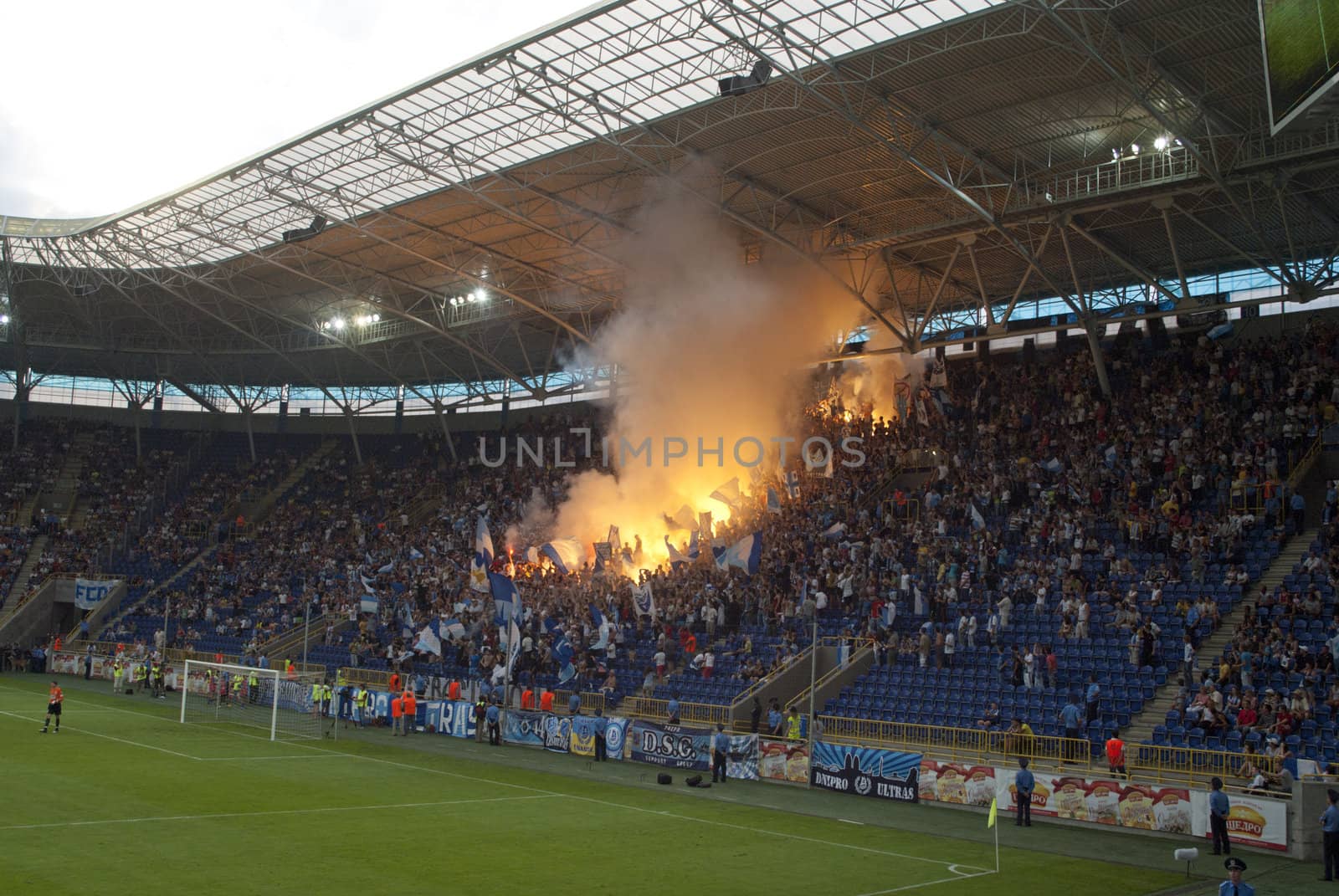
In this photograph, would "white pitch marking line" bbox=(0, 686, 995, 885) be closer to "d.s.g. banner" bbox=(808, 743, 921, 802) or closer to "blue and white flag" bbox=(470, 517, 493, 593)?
"d.s.g. banner" bbox=(808, 743, 921, 802)

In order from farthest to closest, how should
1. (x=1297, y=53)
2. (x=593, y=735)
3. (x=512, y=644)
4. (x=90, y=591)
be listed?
(x=90, y=591), (x=512, y=644), (x=593, y=735), (x=1297, y=53)

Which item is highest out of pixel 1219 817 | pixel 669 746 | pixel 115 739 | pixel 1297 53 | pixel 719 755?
pixel 1297 53

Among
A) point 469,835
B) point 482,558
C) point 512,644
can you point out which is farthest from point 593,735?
point 469,835

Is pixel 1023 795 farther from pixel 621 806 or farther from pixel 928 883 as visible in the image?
pixel 621 806

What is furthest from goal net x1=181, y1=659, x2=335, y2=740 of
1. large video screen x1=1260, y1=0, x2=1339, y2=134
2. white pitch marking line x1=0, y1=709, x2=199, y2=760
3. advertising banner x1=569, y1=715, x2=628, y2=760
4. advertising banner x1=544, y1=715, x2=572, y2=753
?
large video screen x1=1260, y1=0, x2=1339, y2=134

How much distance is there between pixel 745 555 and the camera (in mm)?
38031

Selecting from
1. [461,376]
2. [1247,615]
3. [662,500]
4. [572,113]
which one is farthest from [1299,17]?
[461,376]

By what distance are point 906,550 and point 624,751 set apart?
12.0m

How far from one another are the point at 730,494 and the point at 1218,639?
20021 millimetres

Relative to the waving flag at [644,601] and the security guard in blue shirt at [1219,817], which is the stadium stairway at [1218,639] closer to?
the security guard in blue shirt at [1219,817]

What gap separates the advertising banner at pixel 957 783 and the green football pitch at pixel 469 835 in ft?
1.94

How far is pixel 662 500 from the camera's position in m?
48.4

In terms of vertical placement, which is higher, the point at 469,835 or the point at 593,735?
the point at 593,735

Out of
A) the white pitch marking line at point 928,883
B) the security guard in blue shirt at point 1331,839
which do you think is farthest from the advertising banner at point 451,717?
the security guard in blue shirt at point 1331,839
